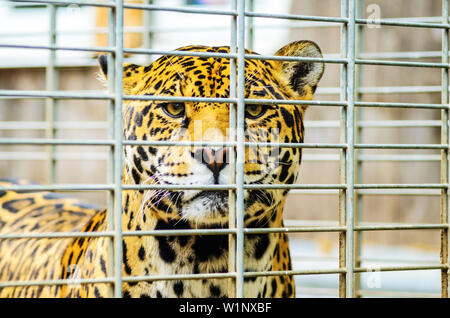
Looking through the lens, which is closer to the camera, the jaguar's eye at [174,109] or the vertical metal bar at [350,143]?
the vertical metal bar at [350,143]

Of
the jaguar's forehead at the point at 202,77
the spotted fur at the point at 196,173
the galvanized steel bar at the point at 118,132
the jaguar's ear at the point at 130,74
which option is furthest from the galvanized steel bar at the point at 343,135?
the jaguar's ear at the point at 130,74

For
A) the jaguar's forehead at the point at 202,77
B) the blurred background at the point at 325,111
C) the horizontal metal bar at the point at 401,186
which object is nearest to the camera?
the horizontal metal bar at the point at 401,186

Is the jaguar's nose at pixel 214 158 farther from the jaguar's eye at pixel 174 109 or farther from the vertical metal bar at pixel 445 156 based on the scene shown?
the vertical metal bar at pixel 445 156

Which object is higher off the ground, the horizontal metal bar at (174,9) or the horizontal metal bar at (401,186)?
the horizontal metal bar at (174,9)

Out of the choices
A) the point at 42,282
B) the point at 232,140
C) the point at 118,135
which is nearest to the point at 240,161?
the point at 232,140

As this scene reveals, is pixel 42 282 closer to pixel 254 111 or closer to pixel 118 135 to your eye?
pixel 118 135

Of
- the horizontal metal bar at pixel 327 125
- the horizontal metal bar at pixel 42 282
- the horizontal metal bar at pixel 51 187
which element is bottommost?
the horizontal metal bar at pixel 42 282

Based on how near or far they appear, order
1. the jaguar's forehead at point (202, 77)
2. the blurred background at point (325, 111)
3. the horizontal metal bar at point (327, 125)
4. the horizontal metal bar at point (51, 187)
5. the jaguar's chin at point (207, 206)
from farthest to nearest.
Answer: the blurred background at point (325, 111) < the horizontal metal bar at point (327, 125) < the jaguar's forehead at point (202, 77) < the jaguar's chin at point (207, 206) < the horizontal metal bar at point (51, 187)

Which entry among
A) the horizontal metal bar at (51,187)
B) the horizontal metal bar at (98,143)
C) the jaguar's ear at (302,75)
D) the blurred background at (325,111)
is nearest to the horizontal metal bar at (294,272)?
the horizontal metal bar at (98,143)

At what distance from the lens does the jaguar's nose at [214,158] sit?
178 cm

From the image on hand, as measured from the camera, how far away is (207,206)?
195 cm

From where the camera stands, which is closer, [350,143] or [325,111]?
[350,143]

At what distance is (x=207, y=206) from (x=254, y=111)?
41 cm

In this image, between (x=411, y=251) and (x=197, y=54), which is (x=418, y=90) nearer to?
(x=197, y=54)
